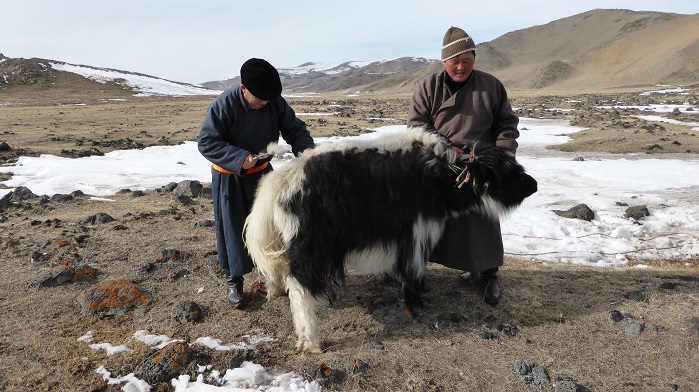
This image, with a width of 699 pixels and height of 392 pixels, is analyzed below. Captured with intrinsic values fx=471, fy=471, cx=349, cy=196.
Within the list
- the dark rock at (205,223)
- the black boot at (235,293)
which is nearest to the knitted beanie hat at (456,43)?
the black boot at (235,293)

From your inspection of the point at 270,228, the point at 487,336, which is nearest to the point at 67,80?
the point at 270,228

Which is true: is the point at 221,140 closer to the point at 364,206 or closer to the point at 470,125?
the point at 364,206

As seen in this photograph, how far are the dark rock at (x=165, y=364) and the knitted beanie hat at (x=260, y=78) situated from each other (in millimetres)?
1778

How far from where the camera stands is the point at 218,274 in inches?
176

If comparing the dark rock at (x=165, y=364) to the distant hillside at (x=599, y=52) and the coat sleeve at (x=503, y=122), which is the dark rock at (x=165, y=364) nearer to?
the coat sleeve at (x=503, y=122)

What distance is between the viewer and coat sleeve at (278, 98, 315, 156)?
3.70 meters

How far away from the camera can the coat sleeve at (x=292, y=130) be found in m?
3.70

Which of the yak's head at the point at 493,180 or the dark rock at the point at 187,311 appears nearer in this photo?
the yak's head at the point at 493,180

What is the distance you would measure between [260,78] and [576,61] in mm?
98686

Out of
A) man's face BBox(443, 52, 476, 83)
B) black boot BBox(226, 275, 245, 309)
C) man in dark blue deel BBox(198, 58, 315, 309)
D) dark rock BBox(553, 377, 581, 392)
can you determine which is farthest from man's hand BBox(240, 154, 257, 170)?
dark rock BBox(553, 377, 581, 392)

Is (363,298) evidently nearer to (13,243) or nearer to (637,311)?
(637,311)

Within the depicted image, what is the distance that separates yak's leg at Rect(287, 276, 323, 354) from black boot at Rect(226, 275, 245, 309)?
758 millimetres

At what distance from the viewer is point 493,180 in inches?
137

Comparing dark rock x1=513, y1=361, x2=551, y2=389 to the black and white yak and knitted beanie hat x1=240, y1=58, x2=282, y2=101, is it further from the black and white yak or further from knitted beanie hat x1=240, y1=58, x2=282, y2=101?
knitted beanie hat x1=240, y1=58, x2=282, y2=101
